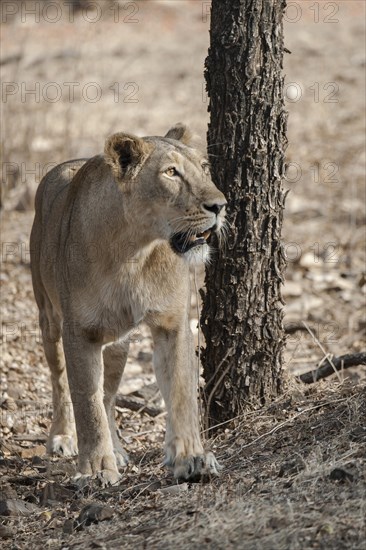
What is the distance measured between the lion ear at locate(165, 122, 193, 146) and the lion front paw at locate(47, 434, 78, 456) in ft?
6.52

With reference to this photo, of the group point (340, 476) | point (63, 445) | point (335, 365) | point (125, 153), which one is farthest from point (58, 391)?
point (340, 476)

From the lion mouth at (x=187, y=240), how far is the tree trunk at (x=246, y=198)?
1.54 feet

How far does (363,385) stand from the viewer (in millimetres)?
5711

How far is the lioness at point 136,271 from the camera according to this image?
5098mm

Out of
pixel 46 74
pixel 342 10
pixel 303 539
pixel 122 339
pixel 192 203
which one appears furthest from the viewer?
pixel 342 10

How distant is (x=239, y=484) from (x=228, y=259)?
139 centimetres

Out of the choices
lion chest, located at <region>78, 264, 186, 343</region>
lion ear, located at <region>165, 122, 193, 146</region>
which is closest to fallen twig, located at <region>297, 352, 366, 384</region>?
lion chest, located at <region>78, 264, 186, 343</region>

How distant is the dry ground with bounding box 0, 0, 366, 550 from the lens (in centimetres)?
425

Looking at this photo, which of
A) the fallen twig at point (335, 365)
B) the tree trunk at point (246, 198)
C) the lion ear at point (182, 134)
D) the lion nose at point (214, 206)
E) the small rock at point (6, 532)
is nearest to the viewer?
the small rock at point (6, 532)

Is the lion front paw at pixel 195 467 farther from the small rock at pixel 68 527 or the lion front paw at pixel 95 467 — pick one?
the small rock at pixel 68 527

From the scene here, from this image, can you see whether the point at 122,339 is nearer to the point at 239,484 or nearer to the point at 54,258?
the point at 54,258

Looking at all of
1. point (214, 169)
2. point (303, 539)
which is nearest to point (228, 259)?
point (214, 169)

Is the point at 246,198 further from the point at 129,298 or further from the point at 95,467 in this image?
the point at 95,467

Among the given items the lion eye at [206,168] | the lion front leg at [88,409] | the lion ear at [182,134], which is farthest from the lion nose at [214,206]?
the lion front leg at [88,409]
